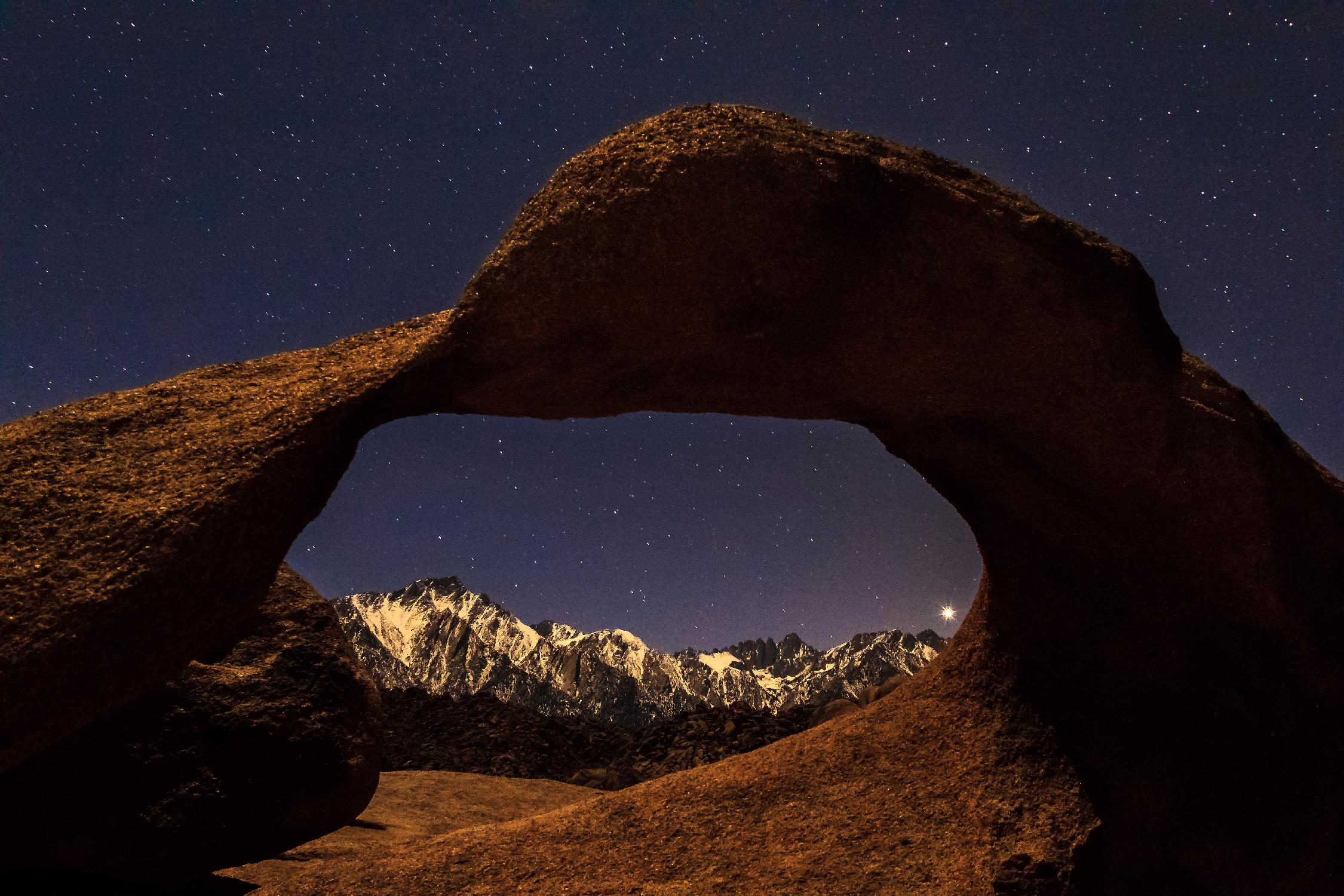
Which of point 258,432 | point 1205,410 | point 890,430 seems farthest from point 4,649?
point 1205,410

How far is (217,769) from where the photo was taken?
16.3 feet

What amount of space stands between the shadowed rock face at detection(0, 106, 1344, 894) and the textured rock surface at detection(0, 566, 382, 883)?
5.91 feet

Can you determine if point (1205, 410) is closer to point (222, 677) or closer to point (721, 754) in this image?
point (222, 677)

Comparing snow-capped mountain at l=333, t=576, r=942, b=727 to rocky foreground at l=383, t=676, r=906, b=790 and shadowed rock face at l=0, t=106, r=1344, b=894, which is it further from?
shadowed rock face at l=0, t=106, r=1344, b=894

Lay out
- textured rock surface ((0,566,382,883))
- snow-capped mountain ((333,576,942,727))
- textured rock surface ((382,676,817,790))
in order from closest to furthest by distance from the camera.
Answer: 1. textured rock surface ((0,566,382,883))
2. textured rock surface ((382,676,817,790))
3. snow-capped mountain ((333,576,942,727))

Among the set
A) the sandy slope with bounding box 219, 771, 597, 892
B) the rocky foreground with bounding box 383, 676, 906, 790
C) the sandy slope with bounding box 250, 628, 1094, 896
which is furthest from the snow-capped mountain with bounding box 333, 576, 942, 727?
the sandy slope with bounding box 250, 628, 1094, 896

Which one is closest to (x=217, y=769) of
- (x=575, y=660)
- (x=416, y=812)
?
(x=416, y=812)

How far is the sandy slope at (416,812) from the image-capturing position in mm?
5727

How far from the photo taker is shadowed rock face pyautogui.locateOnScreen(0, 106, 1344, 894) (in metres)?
3.15

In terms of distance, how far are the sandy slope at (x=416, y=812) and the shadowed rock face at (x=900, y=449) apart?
2.86m

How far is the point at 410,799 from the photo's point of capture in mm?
8406

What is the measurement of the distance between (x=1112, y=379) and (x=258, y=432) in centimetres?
500

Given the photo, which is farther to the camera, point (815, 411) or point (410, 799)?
point (410, 799)

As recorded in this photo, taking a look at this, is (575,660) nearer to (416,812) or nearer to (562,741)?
(562,741)
